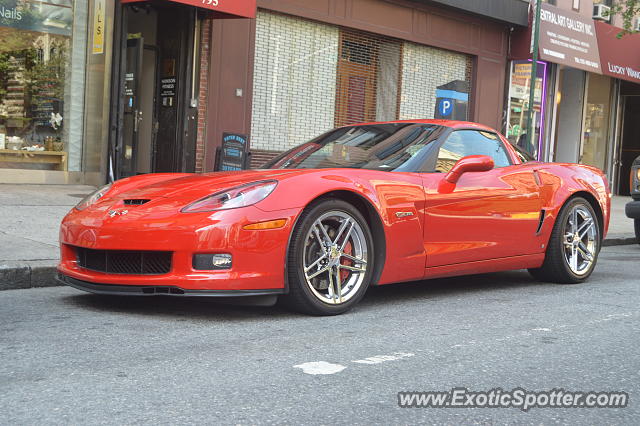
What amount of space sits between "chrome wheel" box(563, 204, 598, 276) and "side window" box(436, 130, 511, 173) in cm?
87

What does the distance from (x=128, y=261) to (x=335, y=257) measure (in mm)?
1218

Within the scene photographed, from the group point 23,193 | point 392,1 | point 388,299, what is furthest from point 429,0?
point 388,299

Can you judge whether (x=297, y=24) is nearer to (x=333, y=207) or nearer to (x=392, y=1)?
(x=392, y=1)

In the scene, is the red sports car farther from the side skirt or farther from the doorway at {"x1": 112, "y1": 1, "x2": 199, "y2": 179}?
the doorway at {"x1": 112, "y1": 1, "x2": 199, "y2": 179}

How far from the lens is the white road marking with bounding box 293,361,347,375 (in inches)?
144

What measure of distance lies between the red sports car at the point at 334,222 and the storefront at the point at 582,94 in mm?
12969

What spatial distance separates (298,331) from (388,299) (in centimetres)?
144

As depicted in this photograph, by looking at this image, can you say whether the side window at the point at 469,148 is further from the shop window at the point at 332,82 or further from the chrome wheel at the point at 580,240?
the shop window at the point at 332,82

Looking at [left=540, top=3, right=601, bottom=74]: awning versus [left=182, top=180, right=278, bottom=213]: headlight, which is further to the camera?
[left=540, top=3, right=601, bottom=74]: awning

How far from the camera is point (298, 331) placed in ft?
14.9

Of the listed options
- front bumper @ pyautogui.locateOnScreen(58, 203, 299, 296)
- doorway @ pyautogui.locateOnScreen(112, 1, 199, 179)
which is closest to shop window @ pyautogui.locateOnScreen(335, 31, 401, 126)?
doorway @ pyautogui.locateOnScreen(112, 1, 199, 179)

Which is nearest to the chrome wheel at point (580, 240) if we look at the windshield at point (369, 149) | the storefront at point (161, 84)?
the windshield at point (369, 149)

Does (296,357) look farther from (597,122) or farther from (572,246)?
(597,122)

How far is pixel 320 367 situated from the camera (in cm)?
373
